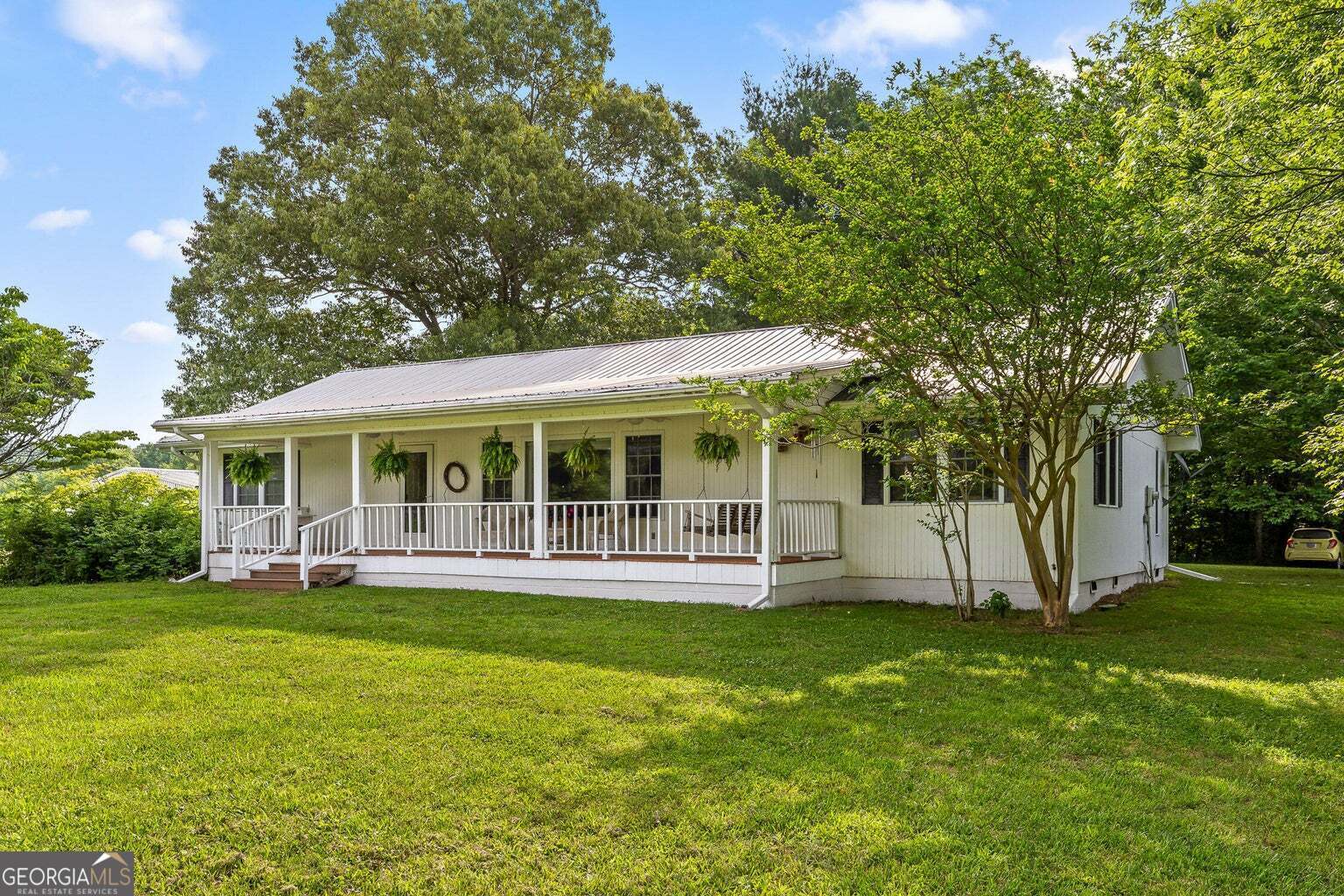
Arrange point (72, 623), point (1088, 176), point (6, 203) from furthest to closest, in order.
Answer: point (6, 203), point (72, 623), point (1088, 176)

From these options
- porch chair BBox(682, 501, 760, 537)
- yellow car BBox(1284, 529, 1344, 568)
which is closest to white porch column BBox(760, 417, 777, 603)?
porch chair BBox(682, 501, 760, 537)

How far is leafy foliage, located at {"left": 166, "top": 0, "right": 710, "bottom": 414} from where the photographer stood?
2327 cm

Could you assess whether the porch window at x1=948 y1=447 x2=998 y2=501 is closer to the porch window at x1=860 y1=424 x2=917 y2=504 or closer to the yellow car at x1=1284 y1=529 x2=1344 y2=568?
the porch window at x1=860 y1=424 x2=917 y2=504

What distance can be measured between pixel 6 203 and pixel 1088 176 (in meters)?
23.7

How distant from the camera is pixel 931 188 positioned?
777 cm

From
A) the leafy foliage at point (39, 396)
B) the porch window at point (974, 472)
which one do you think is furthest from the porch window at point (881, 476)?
the leafy foliage at point (39, 396)

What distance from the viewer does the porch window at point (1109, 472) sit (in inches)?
456

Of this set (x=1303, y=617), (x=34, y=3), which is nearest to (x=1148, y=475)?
→ (x=1303, y=617)

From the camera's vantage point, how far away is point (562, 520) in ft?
45.0

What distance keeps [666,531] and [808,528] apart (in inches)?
91.4

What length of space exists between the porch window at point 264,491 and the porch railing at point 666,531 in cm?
647

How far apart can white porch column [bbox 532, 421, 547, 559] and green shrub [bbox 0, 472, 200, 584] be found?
7159mm

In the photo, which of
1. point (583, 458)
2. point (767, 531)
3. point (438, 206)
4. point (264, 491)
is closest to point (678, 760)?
point (767, 531)

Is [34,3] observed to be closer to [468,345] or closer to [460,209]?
[460,209]
